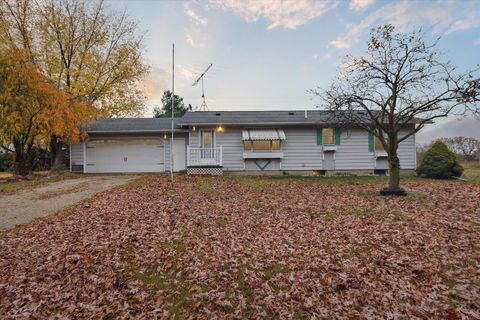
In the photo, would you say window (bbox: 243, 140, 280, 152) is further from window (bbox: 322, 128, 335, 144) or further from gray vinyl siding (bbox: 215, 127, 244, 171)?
window (bbox: 322, 128, 335, 144)

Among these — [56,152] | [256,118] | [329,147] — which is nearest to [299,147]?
[329,147]

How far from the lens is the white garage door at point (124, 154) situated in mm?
18670

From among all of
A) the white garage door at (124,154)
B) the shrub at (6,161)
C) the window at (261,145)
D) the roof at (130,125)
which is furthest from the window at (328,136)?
the shrub at (6,161)

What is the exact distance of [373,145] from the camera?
1700 cm

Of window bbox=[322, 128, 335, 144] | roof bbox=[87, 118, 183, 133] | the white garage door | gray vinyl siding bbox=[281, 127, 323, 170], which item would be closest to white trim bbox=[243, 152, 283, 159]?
gray vinyl siding bbox=[281, 127, 323, 170]

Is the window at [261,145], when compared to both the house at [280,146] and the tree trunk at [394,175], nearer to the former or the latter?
the house at [280,146]

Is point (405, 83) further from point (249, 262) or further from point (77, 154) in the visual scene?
point (77, 154)

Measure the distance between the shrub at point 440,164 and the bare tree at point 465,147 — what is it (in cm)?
1511

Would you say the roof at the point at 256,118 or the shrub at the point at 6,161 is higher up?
the roof at the point at 256,118

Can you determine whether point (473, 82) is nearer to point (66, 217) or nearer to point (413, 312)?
point (413, 312)

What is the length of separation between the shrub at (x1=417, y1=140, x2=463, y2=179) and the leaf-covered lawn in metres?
7.31

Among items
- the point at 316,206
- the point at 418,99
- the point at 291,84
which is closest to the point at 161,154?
the point at 291,84

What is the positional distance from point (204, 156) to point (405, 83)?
11.1 meters

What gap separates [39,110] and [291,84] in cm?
1583
